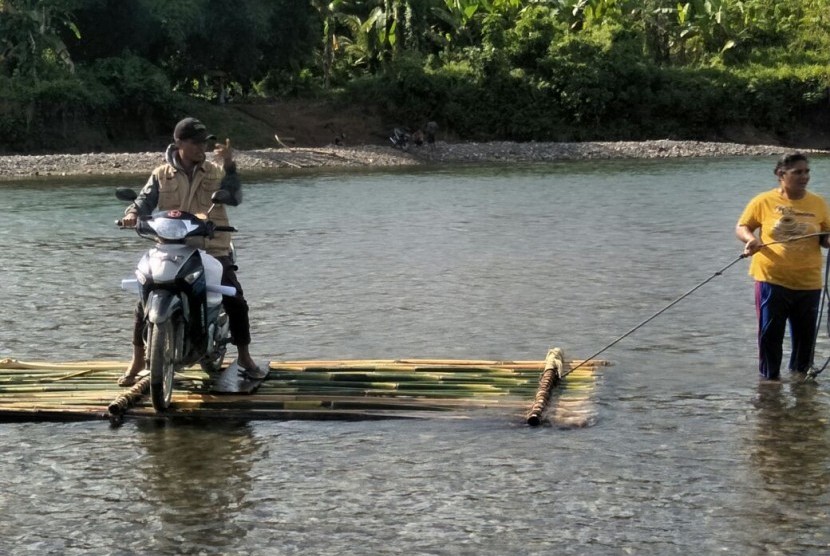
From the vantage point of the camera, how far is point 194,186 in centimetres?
777

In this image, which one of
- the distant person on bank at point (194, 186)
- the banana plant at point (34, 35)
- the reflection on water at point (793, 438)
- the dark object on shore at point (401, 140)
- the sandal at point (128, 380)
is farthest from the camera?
the dark object on shore at point (401, 140)

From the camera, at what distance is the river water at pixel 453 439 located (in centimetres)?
583

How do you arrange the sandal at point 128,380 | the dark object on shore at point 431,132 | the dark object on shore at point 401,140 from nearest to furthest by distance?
the sandal at point 128,380, the dark object on shore at point 401,140, the dark object on shore at point 431,132

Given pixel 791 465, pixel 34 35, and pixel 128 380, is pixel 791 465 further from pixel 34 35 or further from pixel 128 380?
pixel 34 35

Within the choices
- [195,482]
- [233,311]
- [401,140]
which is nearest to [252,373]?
[233,311]

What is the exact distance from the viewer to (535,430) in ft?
24.5

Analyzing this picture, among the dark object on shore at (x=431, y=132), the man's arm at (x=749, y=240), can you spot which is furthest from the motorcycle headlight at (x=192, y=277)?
the dark object on shore at (x=431, y=132)

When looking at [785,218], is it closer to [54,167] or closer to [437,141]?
[54,167]

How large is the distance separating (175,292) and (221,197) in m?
0.61

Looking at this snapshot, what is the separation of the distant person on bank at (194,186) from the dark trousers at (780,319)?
340 cm

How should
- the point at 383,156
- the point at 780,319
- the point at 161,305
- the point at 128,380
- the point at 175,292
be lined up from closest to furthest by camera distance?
1. the point at 161,305
2. the point at 175,292
3. the point at 128,380
4. the point at 780,319
5. the point at 383,156

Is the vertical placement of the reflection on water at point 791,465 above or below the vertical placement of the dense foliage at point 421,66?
below

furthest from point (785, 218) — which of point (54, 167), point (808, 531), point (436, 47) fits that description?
point (436, 47)

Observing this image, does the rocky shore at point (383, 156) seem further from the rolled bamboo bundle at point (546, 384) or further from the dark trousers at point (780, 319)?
the dark trousers at point (780, 319)
